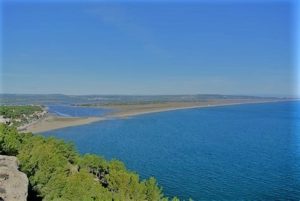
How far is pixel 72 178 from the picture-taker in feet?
62.8

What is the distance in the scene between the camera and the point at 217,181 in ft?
95.5

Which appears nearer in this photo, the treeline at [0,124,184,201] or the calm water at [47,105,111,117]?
the treeline at [0,124,184,201]

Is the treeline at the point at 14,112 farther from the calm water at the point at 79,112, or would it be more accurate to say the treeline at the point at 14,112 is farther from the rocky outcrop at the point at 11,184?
the rocky outcrop at the point at 11,184

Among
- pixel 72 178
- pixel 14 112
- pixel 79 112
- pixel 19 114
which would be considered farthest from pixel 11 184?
pixel 79 112

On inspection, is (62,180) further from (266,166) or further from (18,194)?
(266,166)

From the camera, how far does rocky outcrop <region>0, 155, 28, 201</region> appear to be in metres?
11.7

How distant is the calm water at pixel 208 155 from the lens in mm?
27031

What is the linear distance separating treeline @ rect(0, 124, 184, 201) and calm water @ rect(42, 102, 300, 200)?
473 centimetres

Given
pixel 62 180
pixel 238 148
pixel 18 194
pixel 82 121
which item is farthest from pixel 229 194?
pixel 82 121

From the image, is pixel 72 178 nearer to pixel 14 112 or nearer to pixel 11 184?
Result: pixel 11 184

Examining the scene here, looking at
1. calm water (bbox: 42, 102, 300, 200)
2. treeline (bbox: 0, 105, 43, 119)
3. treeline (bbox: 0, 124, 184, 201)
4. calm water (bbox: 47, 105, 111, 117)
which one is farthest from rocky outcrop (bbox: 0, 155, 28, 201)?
calm water (bbox: 47, 105, 111, 117)

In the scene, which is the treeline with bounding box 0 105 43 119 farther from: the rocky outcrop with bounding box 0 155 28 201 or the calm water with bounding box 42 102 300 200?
the rocky outcrop with bounding box 0 155 28 201

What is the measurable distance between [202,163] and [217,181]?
6.18 m

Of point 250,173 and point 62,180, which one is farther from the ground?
point 62,180
